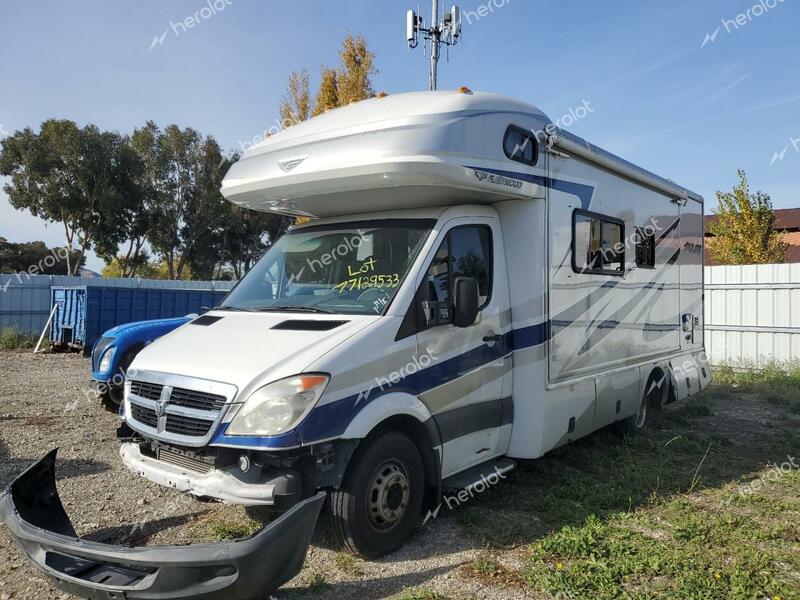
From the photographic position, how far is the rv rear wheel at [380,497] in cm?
381

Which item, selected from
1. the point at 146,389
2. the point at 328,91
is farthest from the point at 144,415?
the point at 328,91

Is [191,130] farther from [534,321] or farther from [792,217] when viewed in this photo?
[792,217]

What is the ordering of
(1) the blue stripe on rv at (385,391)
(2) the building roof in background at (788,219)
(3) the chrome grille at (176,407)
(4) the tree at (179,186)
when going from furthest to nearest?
(2) the building roof in background at (788,219) → (4) the tree at (179,186) → (3) the chrome grille at (176,407) → (1) the blue stripe on rv at (385,391)

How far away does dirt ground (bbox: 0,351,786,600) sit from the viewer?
12.3 ft

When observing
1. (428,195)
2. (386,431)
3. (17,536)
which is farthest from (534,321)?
(17,536)

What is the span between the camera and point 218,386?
367 cm

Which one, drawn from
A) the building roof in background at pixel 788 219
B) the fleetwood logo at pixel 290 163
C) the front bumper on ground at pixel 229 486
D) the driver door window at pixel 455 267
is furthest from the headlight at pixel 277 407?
the building roof in background at pixel 788 219

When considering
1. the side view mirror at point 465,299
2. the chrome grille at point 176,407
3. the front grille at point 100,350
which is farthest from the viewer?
the front grille at point 100,350

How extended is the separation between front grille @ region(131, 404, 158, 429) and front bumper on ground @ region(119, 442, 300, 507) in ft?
1.02

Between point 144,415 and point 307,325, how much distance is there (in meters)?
1.27

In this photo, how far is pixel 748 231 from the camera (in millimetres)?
20328

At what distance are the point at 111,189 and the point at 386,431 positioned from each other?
2847cm

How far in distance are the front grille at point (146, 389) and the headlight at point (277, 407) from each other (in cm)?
79

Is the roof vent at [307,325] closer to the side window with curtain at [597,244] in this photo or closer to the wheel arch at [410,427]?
the wheel arch at [410,427]
